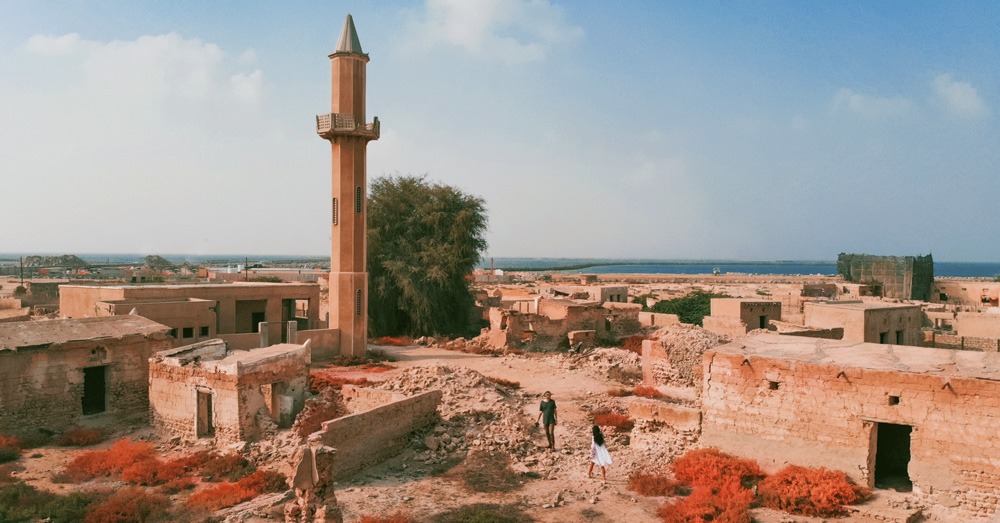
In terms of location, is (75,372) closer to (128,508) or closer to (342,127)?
(128,508)

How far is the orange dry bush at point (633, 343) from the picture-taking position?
99.3 ft

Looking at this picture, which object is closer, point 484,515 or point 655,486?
point 484,515

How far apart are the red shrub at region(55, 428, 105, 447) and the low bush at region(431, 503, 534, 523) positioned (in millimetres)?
10180

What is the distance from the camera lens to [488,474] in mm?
13500

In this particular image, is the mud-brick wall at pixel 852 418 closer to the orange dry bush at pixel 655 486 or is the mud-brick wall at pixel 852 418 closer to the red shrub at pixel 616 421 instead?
the orange dry bush at pixel 655 486

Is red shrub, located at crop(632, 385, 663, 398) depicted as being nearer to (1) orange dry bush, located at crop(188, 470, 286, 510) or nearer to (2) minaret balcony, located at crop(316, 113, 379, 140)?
(1) orange dry bush, located at crop(188, 470, 286, 510)

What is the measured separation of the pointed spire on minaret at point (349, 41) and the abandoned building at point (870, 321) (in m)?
21.2

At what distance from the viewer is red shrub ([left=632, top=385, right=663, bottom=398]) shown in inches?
765

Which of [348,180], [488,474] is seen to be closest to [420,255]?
[348,180]

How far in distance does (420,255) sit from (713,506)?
26.8 meters

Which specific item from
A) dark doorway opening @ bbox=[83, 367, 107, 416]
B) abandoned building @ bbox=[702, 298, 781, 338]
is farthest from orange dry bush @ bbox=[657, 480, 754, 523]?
abandoned building @ bbox=[702, 298, 781, 338]

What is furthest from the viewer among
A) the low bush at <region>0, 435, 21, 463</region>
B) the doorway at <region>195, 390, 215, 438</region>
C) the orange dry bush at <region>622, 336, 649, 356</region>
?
the orange dry bush at <region>622, 336, 649, 356</region>

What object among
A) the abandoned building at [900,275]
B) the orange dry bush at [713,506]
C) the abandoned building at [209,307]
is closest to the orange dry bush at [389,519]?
the orange dry bush at [713,506]

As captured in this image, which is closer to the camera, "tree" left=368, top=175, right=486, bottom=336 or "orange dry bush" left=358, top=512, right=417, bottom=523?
"orange dry bush" left=358, top=512, right=417, bottom=523
